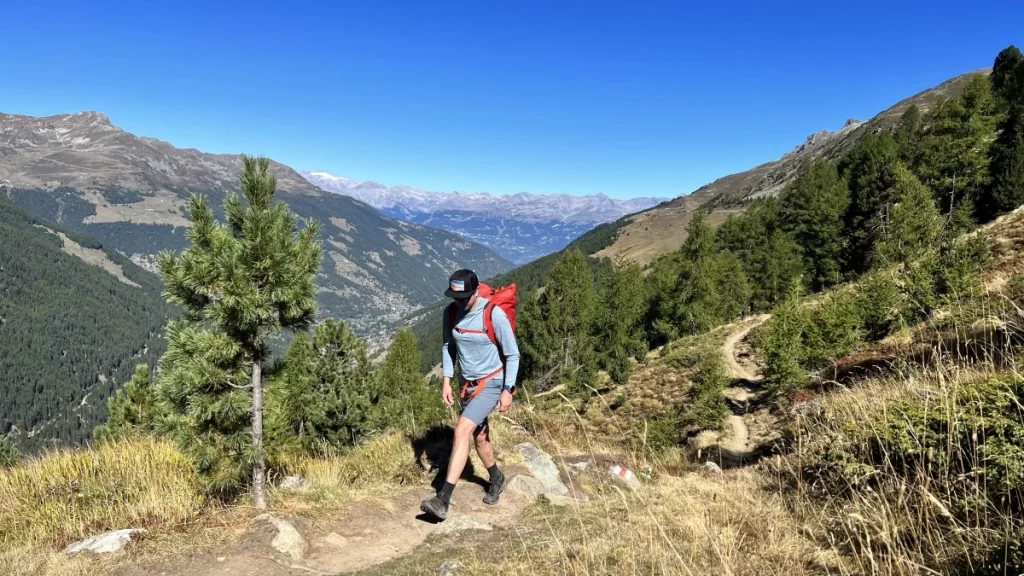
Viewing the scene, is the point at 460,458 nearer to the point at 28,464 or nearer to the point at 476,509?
the point at 476,509

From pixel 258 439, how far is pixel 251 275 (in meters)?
2.33

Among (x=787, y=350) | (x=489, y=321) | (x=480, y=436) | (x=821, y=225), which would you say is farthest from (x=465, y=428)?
(x=821, y=225)

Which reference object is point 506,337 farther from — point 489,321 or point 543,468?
point 543,468

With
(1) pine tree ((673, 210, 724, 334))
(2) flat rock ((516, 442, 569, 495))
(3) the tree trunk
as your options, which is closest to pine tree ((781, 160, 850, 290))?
(1) pine tree ((673, 210, 724, 334))

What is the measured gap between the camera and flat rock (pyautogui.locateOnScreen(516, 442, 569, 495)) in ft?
28.9

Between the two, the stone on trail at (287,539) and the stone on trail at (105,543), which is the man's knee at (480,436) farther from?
the stone on trail at (105,543)

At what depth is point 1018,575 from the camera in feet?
7.79

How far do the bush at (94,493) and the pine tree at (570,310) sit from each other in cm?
3492

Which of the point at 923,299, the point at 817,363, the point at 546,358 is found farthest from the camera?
the point at 546,358

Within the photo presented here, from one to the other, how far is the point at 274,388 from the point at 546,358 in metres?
35.0

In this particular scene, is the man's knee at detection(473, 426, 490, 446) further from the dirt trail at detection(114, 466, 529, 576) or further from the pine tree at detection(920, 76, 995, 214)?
the pine tree at detection(920, 76, 995, 214)

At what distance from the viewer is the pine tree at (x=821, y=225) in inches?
1815

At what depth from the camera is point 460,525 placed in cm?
670

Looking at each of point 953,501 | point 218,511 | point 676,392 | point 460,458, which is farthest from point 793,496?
point 676,392
